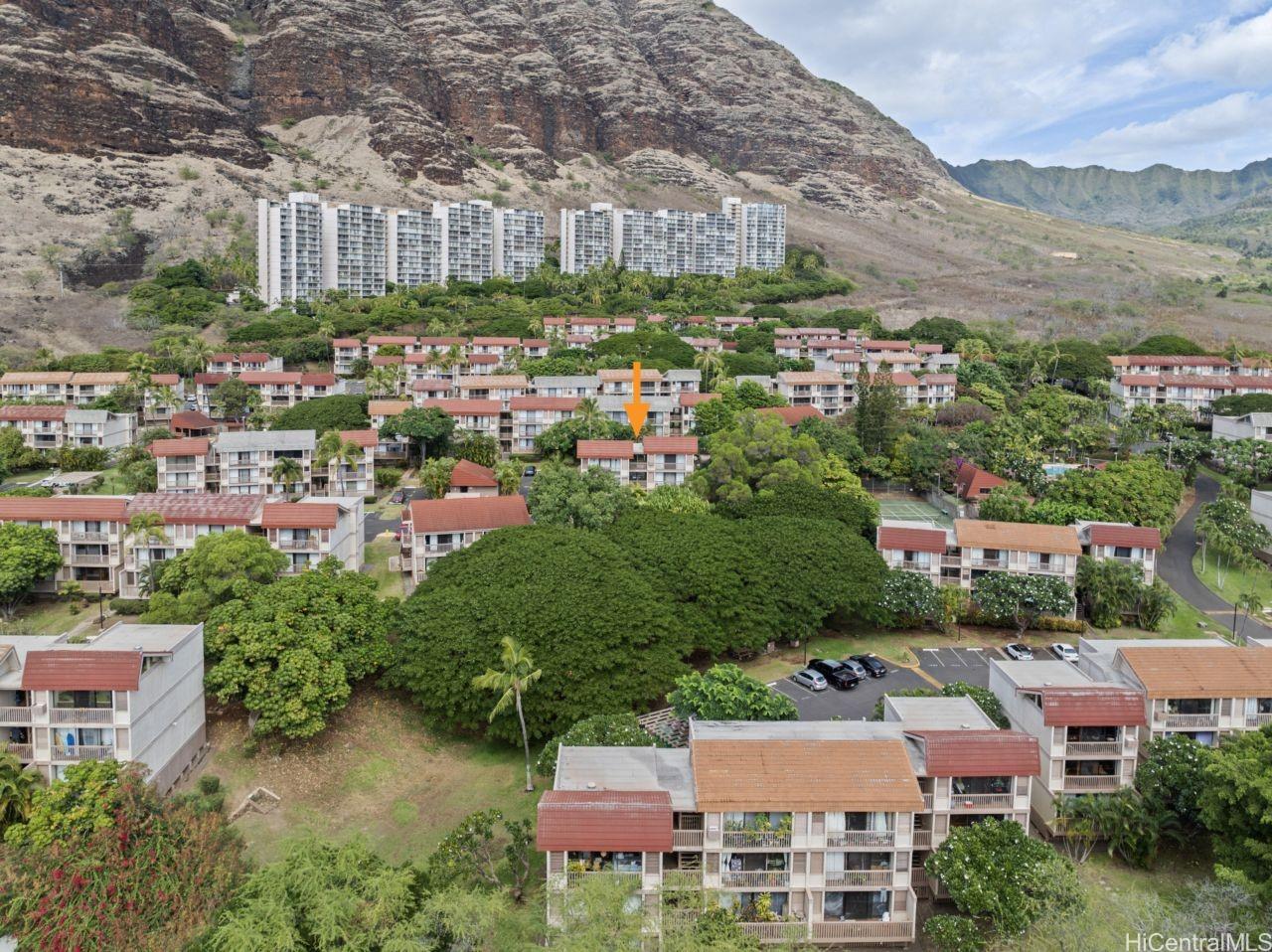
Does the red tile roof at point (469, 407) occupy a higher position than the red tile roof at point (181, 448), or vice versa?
the red tile roof at point (469, 407)

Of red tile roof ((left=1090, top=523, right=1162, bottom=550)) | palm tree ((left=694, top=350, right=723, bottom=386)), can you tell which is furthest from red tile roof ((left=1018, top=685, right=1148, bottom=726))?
palm tree ((left=694, top=350, right=723, bottom=386))

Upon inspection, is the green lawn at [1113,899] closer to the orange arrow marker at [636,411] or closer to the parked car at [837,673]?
the parked car at [837,673]

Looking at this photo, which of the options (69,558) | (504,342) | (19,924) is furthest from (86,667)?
(504,342)

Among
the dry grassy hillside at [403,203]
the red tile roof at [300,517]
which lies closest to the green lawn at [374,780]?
the red tile roof at [300,517]

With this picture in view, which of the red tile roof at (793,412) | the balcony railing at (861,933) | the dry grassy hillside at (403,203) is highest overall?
the dry grassy hillside at (403,203)

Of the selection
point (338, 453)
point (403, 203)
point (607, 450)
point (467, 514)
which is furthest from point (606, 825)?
point (403, 203)

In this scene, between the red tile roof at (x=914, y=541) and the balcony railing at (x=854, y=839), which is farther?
the red tile roof at (x=914, y=541)

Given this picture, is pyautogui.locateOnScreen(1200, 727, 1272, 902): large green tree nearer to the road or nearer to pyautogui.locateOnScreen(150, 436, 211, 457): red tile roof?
the road
